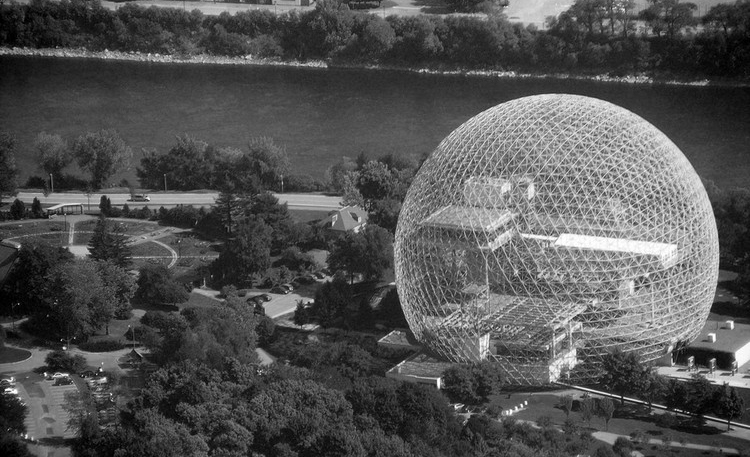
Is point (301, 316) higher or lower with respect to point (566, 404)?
higher

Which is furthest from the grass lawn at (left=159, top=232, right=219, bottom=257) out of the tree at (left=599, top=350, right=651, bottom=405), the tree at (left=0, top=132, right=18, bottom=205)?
the tree at (left=599, top=350, right=651, bottom=405)

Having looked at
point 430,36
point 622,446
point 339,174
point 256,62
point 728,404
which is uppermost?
point 430,36

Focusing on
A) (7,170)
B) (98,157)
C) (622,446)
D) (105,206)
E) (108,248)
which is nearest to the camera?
(622,446)

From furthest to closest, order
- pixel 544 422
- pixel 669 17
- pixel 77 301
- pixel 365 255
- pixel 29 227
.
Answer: pixel 669 17, pixel 29 227, pixel 365 255, pixel 77 301, pixel 544 422

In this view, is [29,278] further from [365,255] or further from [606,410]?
[606,410]

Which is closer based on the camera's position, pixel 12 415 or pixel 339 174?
pixel 12 415

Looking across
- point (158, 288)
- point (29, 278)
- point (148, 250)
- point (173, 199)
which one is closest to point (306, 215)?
point (173, 199)

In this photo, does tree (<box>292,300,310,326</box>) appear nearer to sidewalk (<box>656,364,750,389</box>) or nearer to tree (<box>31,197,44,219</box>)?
sidewalk (<box>656,364,750,389</box>)

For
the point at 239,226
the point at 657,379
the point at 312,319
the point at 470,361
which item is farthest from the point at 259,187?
the point at 657,379
